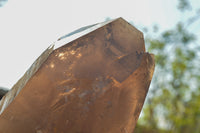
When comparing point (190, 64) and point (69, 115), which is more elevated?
point (69, 115)

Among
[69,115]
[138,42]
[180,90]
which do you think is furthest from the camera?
[180,90]

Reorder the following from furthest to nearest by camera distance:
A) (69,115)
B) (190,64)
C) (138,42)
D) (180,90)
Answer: (180,90), (190,64), (138,42), (69,115)

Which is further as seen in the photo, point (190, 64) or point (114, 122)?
point (190, 64)

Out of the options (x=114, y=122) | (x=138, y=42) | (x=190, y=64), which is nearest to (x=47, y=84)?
(x=114, y=122)

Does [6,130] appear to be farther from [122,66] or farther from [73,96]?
[122,66]

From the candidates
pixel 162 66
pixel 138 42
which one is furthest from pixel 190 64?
pixel 138 42

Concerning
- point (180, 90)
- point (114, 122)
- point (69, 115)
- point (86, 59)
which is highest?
point (86, 59)

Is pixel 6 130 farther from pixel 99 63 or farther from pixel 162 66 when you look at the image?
pixel 162 66
